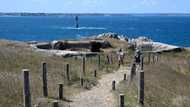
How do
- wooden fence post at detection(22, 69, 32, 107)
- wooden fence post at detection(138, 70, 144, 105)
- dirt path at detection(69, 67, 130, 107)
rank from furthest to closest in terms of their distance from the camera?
dirt path at detection(69, 67, 130, 107) < wooden fence post at detection(138, 70, 144, 105) < wooden fence post at detection(22, 69, 32, 107)

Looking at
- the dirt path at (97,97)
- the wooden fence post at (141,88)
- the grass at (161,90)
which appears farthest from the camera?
the grass at (161,90)

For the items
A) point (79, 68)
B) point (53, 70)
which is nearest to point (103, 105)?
point (53, 70)

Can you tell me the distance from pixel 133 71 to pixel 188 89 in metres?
3.26

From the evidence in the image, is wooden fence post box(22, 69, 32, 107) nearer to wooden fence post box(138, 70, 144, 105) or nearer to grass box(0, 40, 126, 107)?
grass box(0, 40, 126, 107)

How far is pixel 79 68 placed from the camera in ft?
110

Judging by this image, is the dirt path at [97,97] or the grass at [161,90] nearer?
the dirt path at [97,97]

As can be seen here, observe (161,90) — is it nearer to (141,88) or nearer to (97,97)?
(97,97)

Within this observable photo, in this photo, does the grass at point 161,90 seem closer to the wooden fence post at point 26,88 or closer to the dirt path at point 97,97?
the dirt path at point 97,97

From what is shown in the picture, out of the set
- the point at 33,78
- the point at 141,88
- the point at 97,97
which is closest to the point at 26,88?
the point at 141,88

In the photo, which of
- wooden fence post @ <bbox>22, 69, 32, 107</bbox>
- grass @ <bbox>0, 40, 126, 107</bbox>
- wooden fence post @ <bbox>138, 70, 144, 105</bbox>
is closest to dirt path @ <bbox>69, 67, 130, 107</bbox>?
grass @ <bbox>0, 40, 126, 107</bbox>

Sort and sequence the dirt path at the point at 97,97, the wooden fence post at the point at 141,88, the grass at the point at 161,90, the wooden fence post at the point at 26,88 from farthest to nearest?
1. the grass at the point at 161,90
2. the dirt path at the point at 97,97
3. the wooden fence post at the point at 141,88
4. the wooden fence post at the point at 26,88

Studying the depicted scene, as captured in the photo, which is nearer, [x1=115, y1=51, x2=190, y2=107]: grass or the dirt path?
the dirt path

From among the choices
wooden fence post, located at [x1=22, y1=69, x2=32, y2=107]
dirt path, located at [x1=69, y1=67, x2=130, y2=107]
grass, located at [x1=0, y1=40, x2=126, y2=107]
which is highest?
wooden fence post, located at [x1=22, y1=69, x2=32, y2=107]

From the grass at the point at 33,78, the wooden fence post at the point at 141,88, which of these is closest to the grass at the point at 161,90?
the wooden fence post at the point at 141,88
